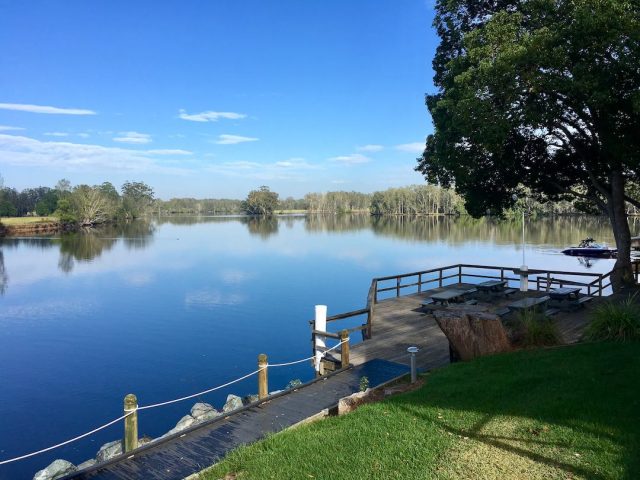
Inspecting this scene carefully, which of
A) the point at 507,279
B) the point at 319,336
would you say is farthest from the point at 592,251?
the point at 319,336

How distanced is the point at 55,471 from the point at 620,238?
18.7 meters

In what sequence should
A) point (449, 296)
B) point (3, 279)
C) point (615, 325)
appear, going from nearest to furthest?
point (615, 325)
point (449, 296)
point (3, 279)

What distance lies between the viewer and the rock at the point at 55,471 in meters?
8.74

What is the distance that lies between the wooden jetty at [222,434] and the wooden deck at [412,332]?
1.49 m

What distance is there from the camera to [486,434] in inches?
197

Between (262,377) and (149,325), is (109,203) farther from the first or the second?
(262,377)

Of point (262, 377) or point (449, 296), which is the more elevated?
point (449, 296)

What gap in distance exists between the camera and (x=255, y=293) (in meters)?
29.3

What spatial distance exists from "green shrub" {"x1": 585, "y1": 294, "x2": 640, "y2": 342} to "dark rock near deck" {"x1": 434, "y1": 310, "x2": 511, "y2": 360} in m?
1.64

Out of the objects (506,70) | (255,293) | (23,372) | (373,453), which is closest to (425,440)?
(373,453)

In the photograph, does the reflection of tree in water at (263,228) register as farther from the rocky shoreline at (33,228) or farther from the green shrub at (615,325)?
the green shrub at (615,325)

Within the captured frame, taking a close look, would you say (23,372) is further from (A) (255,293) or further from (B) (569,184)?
(B) (569,184)

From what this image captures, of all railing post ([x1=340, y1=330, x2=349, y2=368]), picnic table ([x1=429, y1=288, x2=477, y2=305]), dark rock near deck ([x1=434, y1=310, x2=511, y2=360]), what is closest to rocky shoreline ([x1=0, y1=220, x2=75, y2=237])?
picnic table ([x1=429, y1=288, x2=477, y2=305])

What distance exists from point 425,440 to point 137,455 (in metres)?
3.79
